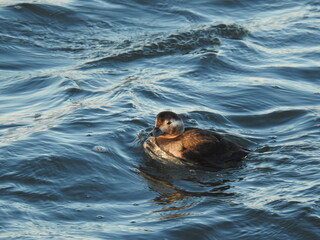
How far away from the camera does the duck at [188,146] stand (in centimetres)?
915

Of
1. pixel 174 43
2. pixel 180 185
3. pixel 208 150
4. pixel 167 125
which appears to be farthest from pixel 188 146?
pixel 174 43

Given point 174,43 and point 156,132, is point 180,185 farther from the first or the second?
point 174,43

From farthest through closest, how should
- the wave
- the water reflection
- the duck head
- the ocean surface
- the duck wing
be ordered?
1. the wave
2. the duck head
3. the duck wing
4. the water reflection
5. the ocean surface

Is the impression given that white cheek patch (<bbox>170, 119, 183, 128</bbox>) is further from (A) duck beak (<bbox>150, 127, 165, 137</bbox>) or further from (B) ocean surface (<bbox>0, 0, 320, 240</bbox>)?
(B) ocean surface (<bbox>0, 0, 320, 240</bbox>)

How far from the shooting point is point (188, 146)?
941cm

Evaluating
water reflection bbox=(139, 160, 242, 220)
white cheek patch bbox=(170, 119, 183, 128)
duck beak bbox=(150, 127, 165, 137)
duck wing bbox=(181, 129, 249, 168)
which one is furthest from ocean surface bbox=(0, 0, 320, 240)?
white cheek patch bbox=(170, 119, 183, 128)

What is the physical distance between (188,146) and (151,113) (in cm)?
174

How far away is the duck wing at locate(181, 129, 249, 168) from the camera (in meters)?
9.12

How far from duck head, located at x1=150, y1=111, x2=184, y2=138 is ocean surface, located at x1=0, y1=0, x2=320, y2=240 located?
335 mm

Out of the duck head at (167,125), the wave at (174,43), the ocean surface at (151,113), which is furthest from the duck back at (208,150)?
the wave at (174,43)

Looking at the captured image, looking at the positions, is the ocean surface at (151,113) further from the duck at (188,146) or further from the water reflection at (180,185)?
the duck at (188,146)

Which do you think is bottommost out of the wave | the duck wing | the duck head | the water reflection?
the water reflection

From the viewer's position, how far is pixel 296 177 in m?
8.43

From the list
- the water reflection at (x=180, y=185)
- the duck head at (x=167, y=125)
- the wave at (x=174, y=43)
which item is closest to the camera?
the water reflection at (x=180, y=185)
